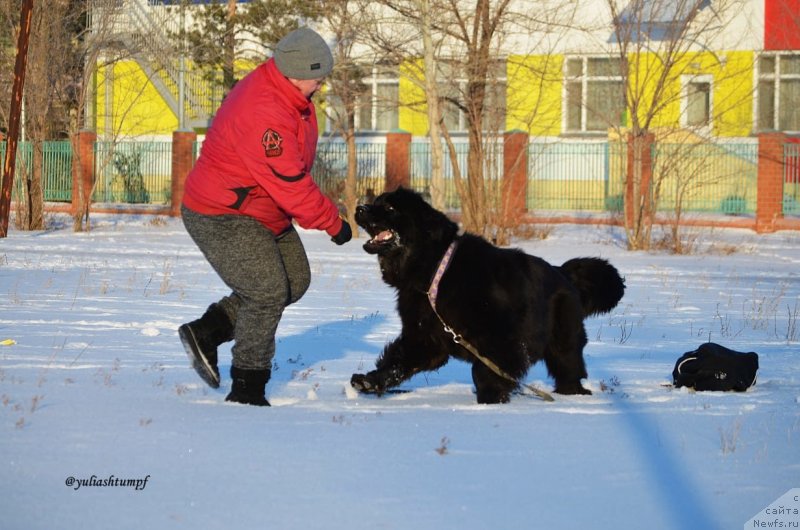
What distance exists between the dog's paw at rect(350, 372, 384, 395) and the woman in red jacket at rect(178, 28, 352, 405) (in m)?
0.65

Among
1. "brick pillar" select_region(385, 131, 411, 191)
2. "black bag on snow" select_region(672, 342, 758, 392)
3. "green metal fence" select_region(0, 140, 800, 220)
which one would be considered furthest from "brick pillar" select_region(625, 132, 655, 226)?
"black bag on snow" select_region(672, 342, 758, 392)

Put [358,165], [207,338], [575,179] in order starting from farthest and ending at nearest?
[575,179] → [358,165] → [207,338]

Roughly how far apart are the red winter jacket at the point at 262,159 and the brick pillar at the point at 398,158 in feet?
71.1

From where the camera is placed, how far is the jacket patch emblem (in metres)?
4.98

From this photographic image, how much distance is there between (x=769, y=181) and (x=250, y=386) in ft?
70.8

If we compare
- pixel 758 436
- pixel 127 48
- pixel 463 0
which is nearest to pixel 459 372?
pixel 758 436

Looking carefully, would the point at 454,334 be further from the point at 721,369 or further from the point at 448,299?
the point at 721,369

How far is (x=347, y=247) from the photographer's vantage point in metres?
20.4

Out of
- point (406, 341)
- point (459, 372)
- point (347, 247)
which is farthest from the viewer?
point (347, 247)

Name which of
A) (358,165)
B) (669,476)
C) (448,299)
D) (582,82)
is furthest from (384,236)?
(582,82)

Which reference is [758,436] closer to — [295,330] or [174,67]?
[295,330]

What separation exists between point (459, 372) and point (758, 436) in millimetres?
A: 2884

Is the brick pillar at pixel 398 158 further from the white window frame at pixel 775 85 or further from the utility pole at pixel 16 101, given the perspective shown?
the utility pole at pixel 16 101

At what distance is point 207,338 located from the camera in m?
5.41
